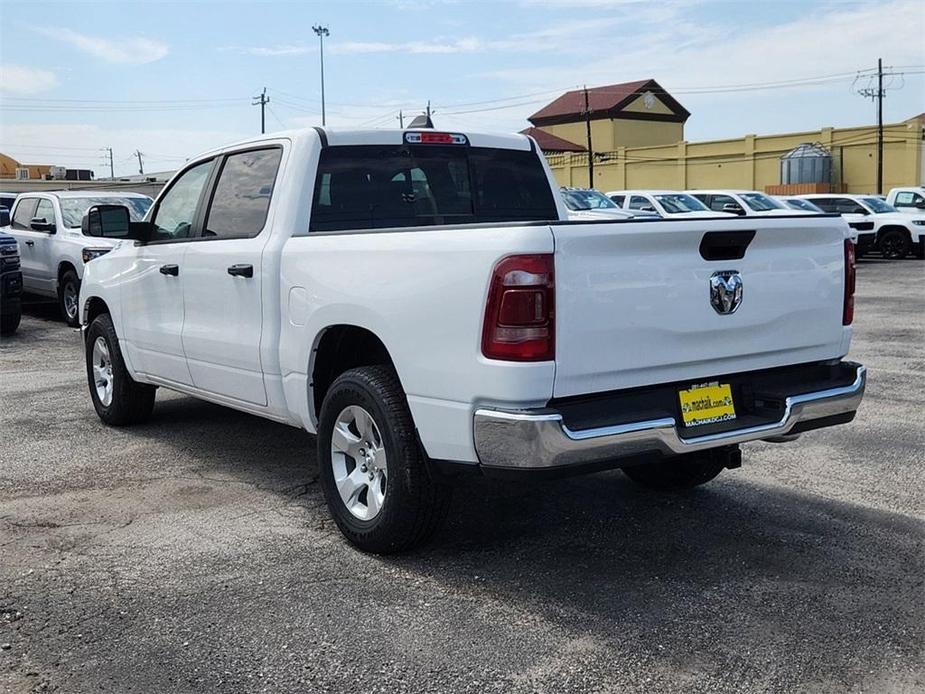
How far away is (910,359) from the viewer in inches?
408

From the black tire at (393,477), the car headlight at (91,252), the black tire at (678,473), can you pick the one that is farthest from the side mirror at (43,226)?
the black tire at (678,473)

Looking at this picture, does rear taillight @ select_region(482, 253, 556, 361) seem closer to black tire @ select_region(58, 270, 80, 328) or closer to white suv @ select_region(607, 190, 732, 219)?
black tire @ select_region(58, 270, 80, 328)

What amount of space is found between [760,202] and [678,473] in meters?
21.0

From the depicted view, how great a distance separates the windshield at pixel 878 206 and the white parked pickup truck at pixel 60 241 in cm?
1948

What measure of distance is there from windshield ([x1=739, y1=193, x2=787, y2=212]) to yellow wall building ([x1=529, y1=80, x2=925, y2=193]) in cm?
2647

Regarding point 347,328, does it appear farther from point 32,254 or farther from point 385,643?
point 32,254

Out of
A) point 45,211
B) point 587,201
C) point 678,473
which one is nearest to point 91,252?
point 45,211

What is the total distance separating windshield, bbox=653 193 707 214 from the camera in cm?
2470

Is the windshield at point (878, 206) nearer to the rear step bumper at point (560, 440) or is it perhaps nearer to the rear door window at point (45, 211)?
the rear door window at point (45, 211)

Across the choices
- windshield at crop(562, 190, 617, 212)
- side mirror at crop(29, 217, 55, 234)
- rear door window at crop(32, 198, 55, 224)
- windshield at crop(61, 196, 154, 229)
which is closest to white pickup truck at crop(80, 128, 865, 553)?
windshield at crop(61, 196, 154, 229)

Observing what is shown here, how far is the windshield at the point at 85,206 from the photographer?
14.1 m

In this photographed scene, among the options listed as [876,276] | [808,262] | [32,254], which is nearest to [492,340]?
[808,262]

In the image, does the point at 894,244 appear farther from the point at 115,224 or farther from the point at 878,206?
the point at 115,224

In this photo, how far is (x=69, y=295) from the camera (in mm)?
14102
